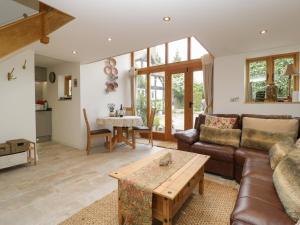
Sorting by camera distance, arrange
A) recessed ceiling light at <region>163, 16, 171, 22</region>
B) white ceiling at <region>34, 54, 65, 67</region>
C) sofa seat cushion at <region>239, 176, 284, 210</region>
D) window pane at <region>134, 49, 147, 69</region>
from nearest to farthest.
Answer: sofa seat cushion at <region>239, 176, 284, 210</region>, recessed ceiling light at <region>163, 16, 171, 22</region>, white ceiling at <region>34, 54, 65, 67</region>, window pane at <region>134, 49, 147, 69</region>

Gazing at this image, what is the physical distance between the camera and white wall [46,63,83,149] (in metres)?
4.52

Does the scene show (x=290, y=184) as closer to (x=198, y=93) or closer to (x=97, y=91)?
(x=198, y=93)

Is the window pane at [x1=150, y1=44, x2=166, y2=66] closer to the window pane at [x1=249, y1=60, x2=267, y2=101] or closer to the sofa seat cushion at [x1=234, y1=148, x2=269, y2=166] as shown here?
the window pane at [x1=249, y1=60, x2=267, y2=101]

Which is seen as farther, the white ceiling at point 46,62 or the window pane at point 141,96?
the window pane at point 141,96

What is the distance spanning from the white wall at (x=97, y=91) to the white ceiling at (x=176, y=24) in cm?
120

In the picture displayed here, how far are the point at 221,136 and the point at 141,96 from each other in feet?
11.0

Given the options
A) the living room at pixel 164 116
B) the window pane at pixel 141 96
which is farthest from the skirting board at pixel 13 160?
the window pane at pixel 141 96

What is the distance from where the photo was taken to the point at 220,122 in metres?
3.29

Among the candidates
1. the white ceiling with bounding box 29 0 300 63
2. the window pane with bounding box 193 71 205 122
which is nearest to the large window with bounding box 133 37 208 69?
the window pane with bounding box 193 71 205 122

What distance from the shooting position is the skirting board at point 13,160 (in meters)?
2.94

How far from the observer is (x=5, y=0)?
2586 millimetres

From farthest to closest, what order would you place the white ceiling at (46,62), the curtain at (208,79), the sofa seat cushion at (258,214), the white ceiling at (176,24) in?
1. the white ceiling at (46,62)
2. the curtain at (208,79)
3. the white ceiling at (176,24)
4. the sofa seat cushion at (258,214)

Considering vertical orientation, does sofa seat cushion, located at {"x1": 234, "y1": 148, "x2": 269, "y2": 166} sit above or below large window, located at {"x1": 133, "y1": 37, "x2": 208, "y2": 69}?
below

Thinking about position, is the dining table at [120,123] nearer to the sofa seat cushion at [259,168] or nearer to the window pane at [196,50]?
the window pane at [196,50]
